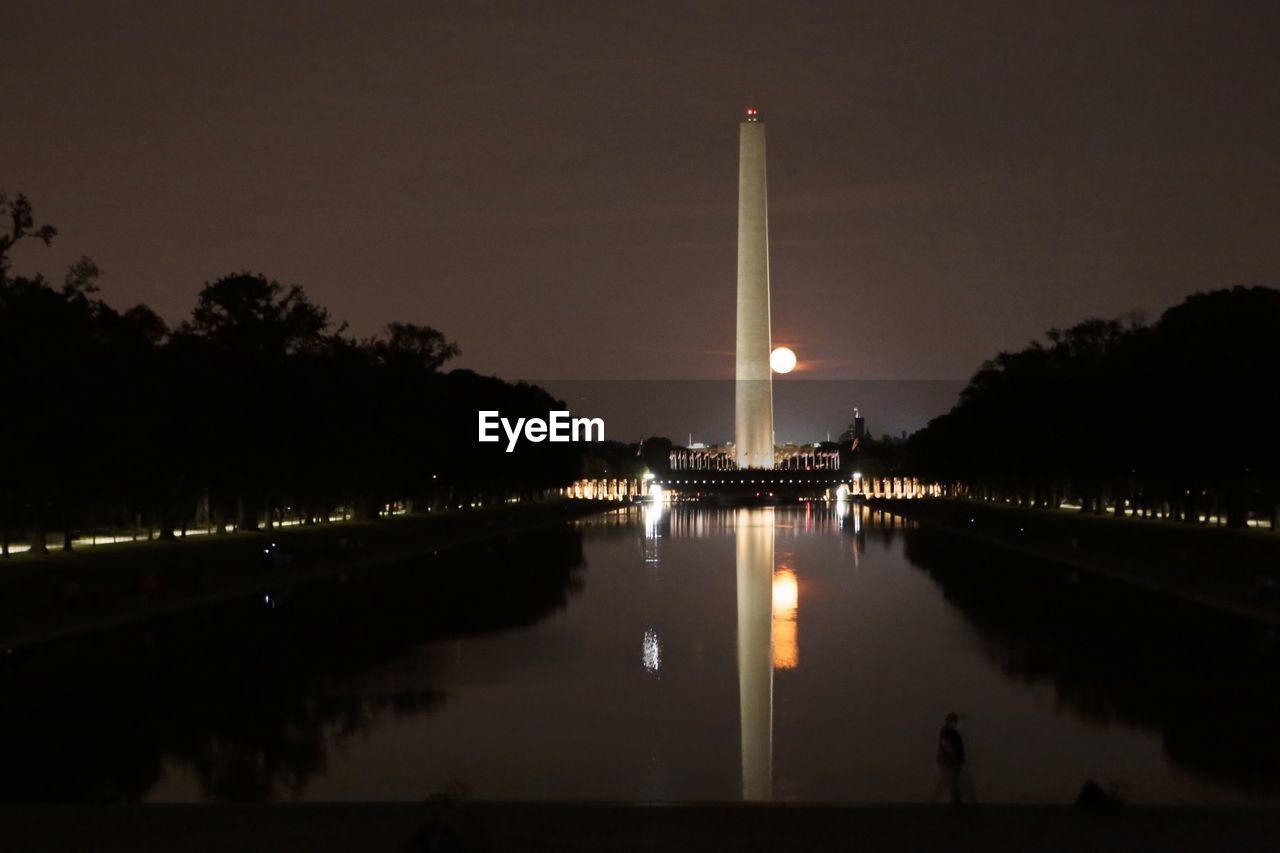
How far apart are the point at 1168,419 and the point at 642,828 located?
56.7m

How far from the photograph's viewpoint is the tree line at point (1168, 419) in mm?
62938

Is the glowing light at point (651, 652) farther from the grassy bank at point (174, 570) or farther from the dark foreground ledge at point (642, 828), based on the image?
the dark foreground ledge at point (642, 828)

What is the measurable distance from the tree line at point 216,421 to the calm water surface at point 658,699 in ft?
35.4

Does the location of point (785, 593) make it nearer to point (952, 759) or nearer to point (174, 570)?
point (174, 570)

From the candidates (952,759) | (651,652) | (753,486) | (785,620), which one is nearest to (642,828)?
(952,759)

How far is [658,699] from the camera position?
23734mm

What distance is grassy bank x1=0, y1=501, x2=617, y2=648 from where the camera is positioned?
3409 centimetres

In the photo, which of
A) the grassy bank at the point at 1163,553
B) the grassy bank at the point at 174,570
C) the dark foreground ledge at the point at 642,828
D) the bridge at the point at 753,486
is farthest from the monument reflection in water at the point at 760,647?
the bridge at the point at 753,486

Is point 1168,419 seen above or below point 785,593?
above

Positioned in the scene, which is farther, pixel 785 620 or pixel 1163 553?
pixel 1163 553

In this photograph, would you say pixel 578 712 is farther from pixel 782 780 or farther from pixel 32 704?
pixel 32 704

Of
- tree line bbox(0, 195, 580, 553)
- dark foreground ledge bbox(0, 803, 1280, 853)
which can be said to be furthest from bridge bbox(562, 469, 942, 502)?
dark foreground ledge bbox(0, 803, 1280, 853)

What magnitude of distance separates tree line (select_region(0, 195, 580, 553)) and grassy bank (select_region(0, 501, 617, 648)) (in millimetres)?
2192

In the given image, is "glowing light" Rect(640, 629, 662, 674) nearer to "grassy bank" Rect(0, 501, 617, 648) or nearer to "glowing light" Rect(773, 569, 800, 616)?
"glowing light" Rect(773, 569, 800, 616)
